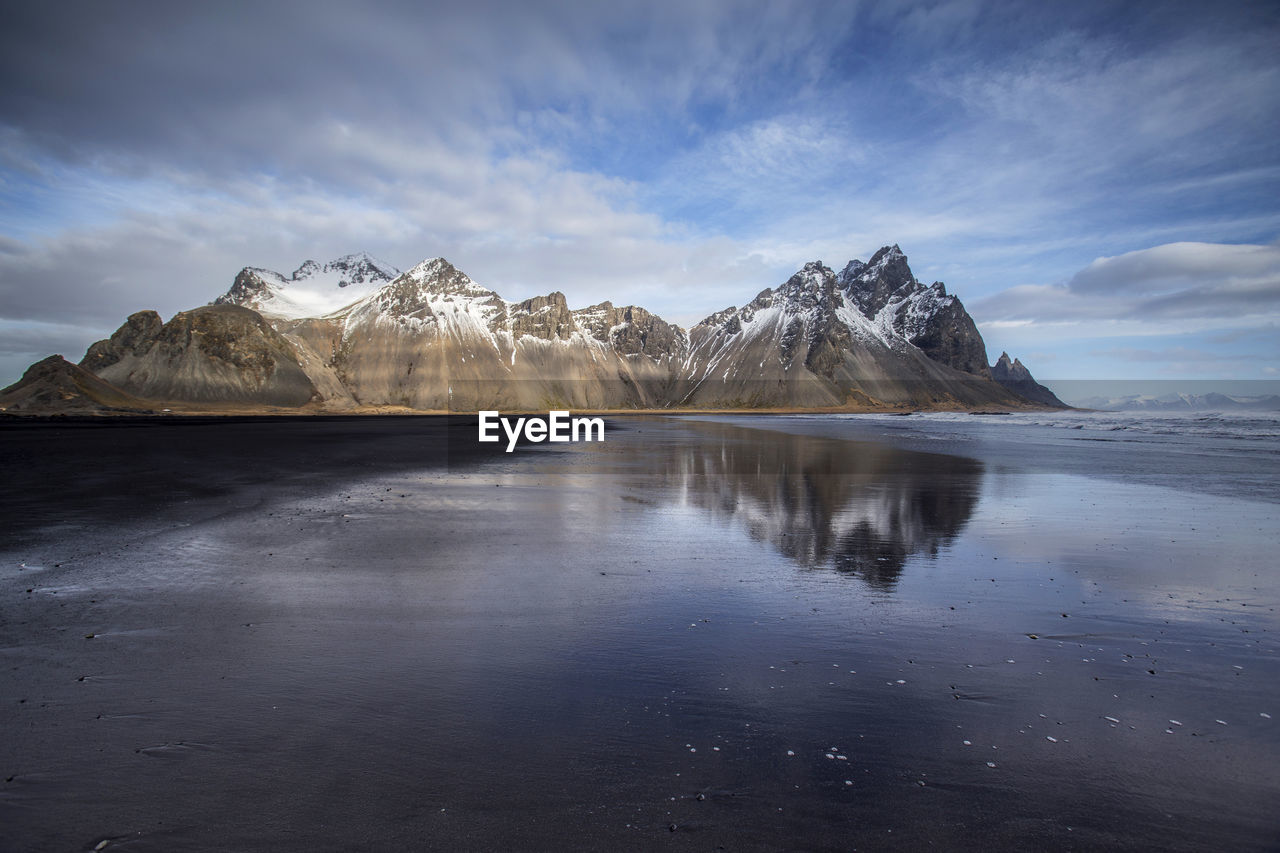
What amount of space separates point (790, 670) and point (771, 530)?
856cm

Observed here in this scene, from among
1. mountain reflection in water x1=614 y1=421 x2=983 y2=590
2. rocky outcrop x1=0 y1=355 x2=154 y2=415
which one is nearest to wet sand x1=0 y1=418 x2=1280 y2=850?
mountain reflection in water x1=614 y1=421 x2=983 y2=590

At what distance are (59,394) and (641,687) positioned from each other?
16757 centimetres

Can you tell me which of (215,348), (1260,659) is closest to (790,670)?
(1260,659)

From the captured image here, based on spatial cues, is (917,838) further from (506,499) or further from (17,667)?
(506,499)

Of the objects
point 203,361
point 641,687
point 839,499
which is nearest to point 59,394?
point 203,361

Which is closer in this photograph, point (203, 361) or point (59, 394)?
point (59, 394)

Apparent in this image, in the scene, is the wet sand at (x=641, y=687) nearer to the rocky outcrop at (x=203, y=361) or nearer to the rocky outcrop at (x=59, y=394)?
A: the rocky outcrop at (x=59, y=394)

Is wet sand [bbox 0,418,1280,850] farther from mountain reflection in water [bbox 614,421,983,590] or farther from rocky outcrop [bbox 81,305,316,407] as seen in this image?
rocky outcrop [bbox 81,305,316,407]

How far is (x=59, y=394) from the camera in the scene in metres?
125

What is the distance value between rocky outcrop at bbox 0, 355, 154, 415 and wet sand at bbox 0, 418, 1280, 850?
478 feet

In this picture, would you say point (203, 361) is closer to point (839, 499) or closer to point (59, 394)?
point (59, 394)

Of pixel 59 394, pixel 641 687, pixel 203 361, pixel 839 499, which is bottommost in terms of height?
pixel 641 687

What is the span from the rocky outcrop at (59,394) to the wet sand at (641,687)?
145693mm

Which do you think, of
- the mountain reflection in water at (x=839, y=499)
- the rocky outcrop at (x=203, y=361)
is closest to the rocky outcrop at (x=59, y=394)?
the rocky outcrop at (x=203, y=361)
